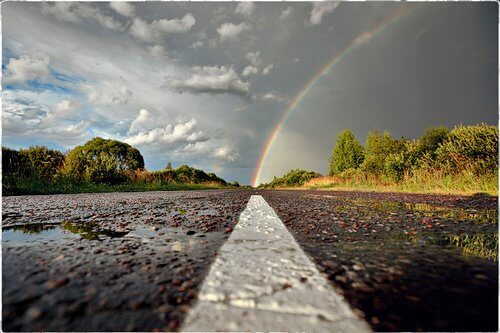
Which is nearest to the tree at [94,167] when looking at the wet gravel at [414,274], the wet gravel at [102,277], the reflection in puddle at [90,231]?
the reflection in puddle at [90,231]

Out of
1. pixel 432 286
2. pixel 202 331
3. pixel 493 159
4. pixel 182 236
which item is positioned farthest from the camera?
pixel 493 159

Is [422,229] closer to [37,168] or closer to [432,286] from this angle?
[432,286]

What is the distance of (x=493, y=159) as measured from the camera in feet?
34.9

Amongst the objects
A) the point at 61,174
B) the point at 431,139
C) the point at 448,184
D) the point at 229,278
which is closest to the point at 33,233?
the point at 229,278

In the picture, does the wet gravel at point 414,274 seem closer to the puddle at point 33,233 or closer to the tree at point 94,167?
the puddle at point 33,233

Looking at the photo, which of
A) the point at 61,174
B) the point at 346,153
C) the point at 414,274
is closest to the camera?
A: the point at 414,274

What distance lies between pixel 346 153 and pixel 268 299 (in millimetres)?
54238

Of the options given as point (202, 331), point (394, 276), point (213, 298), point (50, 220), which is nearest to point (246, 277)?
point (213, 298)

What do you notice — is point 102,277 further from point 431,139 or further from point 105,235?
point 431,139

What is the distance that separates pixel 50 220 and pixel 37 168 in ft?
35.2

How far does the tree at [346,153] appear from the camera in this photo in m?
50.9

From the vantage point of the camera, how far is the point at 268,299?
1195 millimetres

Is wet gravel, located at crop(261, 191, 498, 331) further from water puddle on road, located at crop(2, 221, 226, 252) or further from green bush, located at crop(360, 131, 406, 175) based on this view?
green bush, located at crop(360, 131, 406, 175)

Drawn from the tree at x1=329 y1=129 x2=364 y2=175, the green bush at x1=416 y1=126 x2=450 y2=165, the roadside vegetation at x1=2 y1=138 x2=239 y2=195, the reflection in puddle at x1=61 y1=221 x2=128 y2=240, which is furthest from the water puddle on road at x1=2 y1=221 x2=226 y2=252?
the tree at x1=329 y1=129 x2=364 y2=175
